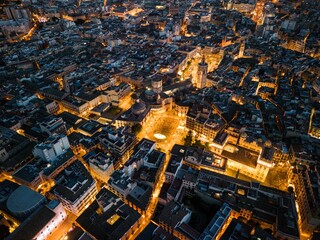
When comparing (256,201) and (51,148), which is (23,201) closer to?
(51,148)

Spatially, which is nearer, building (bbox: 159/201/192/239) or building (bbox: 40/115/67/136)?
A: building (bbox: 159/201/192/239)

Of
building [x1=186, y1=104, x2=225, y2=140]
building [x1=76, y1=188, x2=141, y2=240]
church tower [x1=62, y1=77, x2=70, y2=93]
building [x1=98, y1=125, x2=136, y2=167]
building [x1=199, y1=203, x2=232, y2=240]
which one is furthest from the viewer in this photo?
church tower [x1=62, y1=77, x2=70, y2=93]

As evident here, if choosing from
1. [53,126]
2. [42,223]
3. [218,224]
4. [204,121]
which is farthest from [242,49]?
[42,223]

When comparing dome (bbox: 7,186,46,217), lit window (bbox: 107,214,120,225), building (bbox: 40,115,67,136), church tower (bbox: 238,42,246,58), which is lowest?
lit window (bbox: 107,214,120,225)

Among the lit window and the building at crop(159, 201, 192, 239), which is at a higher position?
the building at crop(159, 201, 192, 239)

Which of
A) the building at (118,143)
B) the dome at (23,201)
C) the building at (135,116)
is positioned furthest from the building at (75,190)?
the building at (135,116)

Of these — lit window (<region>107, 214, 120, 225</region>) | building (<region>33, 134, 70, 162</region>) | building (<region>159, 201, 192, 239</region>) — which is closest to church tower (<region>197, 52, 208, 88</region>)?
building (<region>33, 134, 70, 162</region>)

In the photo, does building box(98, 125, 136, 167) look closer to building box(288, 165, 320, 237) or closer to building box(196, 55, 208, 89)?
building box(196, 55, 208, 89)
